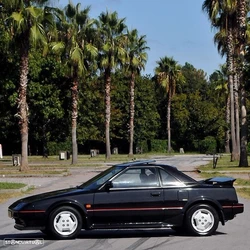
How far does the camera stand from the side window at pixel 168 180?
11.6 metres

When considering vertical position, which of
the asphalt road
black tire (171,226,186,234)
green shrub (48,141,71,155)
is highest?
green shrub (48,141,71,155)

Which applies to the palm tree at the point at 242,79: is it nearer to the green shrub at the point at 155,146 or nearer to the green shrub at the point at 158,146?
the green shrub at the point at 155,146

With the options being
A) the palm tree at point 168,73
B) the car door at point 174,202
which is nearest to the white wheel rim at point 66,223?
the car door at point 174,202

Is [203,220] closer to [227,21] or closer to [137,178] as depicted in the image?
[137,178]

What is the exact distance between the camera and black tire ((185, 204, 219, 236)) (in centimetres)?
1149

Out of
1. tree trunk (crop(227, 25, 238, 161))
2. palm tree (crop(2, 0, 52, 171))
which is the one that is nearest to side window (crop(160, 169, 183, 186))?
palm tree (crop(2, 0, 52, 171))

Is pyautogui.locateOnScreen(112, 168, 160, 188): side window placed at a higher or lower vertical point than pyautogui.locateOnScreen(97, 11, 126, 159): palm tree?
lower

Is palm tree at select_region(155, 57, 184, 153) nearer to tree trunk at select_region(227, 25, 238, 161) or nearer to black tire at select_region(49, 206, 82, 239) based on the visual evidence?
tree trunk at select_region(227, 25, 238, 161)

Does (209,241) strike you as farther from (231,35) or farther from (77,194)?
(231,35)

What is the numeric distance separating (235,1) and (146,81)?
48.9 meters

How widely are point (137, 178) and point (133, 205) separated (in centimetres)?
60

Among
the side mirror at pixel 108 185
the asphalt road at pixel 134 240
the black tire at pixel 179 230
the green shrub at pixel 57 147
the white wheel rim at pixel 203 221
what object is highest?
the green shrub at pixel 57 147

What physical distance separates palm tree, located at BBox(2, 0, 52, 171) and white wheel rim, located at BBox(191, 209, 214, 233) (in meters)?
23.9

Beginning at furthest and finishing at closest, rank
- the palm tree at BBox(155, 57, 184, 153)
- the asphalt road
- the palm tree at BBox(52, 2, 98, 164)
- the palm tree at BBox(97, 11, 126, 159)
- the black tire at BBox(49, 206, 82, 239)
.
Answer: the palm tree at BBox(155, 57, 184, 153), the palm tree at BBox(97, 11, 126, 159), the palm tree at BBox(52, 2, 98, 164), the black tire at BBox(49, 206, 82, 239), the asphalt road
